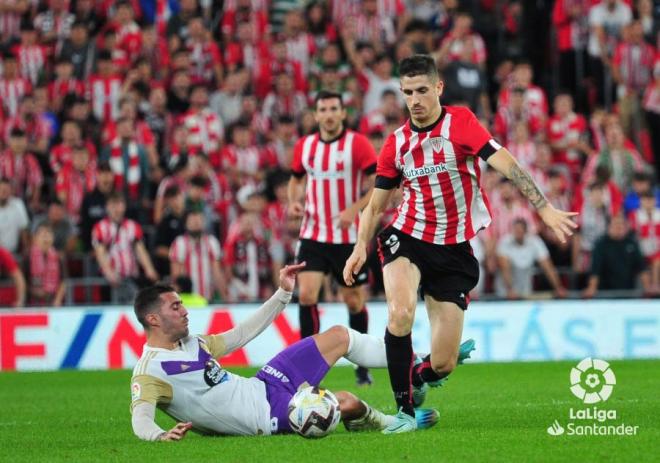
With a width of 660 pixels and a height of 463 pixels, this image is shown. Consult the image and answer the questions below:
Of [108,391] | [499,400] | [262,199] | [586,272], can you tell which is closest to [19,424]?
[108,391]

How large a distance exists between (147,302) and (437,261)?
1.93 meters

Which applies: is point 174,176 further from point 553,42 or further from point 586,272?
point 553,42

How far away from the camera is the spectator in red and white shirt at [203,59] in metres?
19.2

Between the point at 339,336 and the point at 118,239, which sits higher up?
the point at 339,336

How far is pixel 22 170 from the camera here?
1748 centimetres

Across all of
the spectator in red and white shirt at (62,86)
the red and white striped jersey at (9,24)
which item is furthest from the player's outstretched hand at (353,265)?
the red and white striped jersey at (9,24)

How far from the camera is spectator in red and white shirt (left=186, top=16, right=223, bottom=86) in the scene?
19172mm

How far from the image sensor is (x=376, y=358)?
8.47 m

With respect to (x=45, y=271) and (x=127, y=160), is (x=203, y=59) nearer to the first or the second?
(x=127, y=160)

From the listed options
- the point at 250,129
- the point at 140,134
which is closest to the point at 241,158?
the point at 250,129

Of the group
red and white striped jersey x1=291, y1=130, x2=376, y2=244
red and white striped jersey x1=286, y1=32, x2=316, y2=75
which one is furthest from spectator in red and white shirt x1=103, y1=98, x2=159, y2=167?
red and white striped jersey x1=291, y1=130, x2=376, y2=244

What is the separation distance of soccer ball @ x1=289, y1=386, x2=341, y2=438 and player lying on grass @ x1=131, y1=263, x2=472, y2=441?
0.33 m

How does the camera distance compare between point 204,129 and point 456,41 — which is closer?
point 204,129

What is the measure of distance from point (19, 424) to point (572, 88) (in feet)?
43.8
